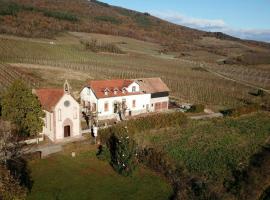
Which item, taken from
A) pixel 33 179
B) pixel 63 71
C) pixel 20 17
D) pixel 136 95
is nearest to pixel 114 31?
pixel 20 17

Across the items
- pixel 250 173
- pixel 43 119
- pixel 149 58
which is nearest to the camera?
pixel 250 173

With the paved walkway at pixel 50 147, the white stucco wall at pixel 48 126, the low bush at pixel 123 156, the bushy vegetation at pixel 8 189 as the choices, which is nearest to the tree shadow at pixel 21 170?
the paved walkway at pixel 50 147

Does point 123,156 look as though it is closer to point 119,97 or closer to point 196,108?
point 119,97

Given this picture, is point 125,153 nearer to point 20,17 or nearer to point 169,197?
point 169,197

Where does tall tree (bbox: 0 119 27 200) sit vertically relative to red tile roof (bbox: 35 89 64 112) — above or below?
below

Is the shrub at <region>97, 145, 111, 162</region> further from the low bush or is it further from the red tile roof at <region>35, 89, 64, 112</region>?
the red tile roof at <region>35, 89, 64, 112</region>

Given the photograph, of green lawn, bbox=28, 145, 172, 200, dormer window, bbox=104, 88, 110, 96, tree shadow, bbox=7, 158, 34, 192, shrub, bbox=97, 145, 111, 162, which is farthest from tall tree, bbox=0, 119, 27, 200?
dormer window, bbox=104, 88, 110, 96

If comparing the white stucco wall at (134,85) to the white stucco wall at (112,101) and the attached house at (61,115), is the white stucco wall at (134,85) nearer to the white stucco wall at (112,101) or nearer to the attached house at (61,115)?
the white stucco wall at (112,101)
